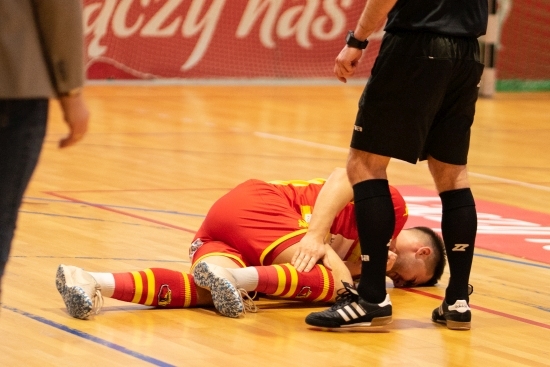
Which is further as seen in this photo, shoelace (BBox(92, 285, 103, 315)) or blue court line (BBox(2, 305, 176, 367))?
shoelace (BBox(92, 285, 103, 315))

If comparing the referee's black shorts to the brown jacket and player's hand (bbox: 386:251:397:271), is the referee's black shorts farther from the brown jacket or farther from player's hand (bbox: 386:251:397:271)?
the brown jacket

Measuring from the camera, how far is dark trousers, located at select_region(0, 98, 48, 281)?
6.72 ft

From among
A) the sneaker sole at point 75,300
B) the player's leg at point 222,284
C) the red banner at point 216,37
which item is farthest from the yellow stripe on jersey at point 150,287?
the red banner at point 216,37

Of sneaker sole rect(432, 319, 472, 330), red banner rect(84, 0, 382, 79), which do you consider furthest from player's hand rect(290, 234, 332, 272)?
red banner rect(84, 0, 382, 79)

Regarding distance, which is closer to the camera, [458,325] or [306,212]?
[458,325]

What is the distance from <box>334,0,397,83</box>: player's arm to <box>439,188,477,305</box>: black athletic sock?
0.55 meters

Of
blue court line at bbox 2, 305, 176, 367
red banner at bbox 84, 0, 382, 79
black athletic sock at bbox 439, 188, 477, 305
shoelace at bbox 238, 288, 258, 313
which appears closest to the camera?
blue court line at bbox 2, 305, 176, 367

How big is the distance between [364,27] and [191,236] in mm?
1917

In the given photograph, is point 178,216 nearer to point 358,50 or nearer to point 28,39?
point 358,50

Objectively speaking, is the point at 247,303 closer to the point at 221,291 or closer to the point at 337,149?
the point at 221,291

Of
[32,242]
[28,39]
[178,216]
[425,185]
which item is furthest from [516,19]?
[28,39]

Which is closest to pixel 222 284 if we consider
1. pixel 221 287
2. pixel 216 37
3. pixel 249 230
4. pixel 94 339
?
pixel 221 287

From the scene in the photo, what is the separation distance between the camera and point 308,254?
150 inches

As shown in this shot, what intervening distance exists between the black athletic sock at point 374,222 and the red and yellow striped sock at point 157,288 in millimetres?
653
